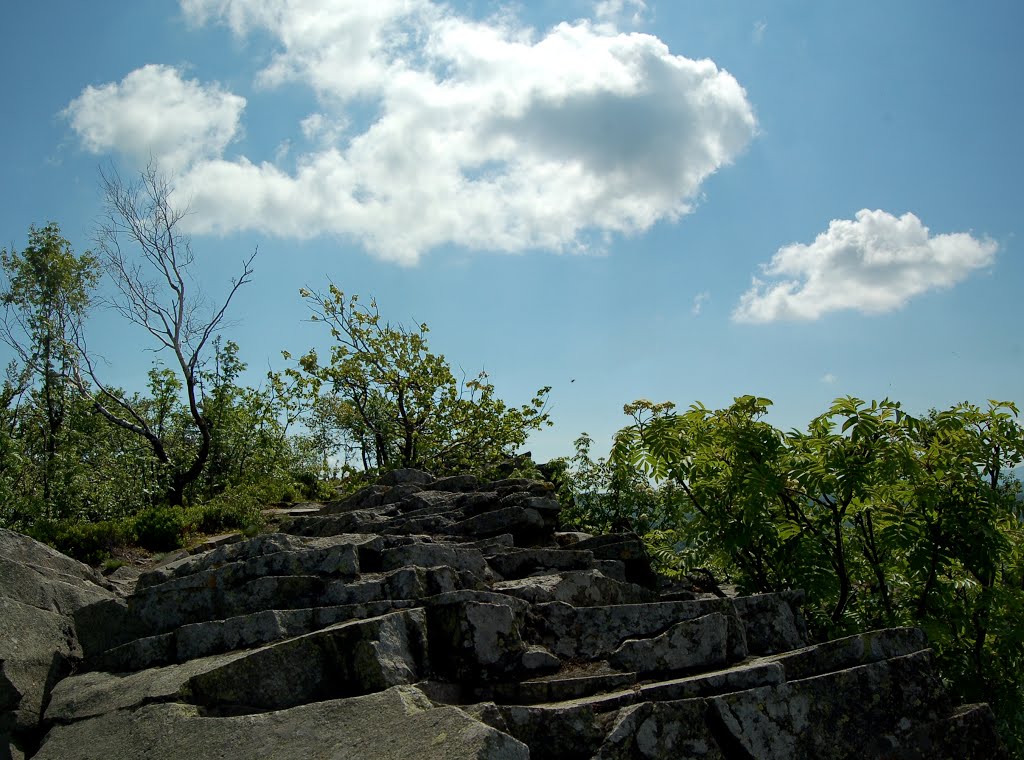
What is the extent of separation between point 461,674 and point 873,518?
5023 mm

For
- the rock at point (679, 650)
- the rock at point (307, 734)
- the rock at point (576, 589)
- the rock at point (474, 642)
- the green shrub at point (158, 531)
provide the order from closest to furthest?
the rock at point (307, 734) < the rock at point (474, 642) < the rock at point (679, 650) < the rock at point (576, 589) < the green shrub at point (158, 531)

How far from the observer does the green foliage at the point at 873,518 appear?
7.69 m

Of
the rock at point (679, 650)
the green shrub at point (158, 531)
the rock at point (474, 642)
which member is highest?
the green shrub at point (158, 531)

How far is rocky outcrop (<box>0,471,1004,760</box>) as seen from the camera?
502cm

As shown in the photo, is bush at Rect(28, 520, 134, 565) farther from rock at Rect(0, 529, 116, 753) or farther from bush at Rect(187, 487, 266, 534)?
rock at Rect(0, 529, 116, 753)

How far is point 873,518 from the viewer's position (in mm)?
8547

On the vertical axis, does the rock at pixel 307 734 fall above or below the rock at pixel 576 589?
below

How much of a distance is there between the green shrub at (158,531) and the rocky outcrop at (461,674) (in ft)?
23.4

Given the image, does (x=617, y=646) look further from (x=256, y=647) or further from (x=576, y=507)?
(x=576, y=507)

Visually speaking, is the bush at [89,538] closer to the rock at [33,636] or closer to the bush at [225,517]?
the bush at [225,517]

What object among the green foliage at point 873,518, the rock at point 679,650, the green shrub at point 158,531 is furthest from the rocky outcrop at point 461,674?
the green shrub at point 158,531

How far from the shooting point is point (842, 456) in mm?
7652

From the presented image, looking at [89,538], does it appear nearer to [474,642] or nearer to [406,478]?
[406,478]

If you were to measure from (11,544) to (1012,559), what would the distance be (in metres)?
11.5
